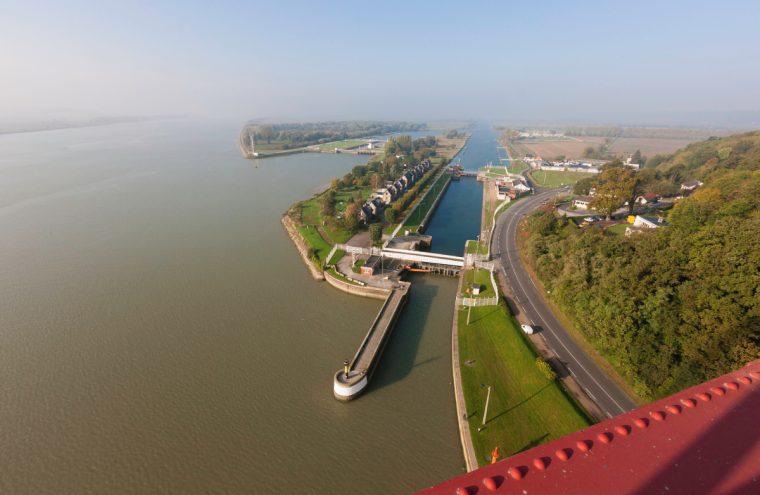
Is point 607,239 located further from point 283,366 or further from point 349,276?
point 283,366

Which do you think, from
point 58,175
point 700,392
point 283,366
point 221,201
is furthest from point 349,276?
point 58,175

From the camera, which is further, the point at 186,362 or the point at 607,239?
the point at 607,239

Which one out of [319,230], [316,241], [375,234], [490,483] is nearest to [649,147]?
[375,234]

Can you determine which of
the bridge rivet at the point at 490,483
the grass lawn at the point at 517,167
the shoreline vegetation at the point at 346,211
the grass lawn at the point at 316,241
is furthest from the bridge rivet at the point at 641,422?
the grass lawn at the point at 517,167

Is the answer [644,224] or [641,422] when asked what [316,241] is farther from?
[644,224]

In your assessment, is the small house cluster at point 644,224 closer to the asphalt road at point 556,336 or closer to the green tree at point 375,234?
the asphalt road at point 556,336

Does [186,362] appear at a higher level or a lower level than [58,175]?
lower
